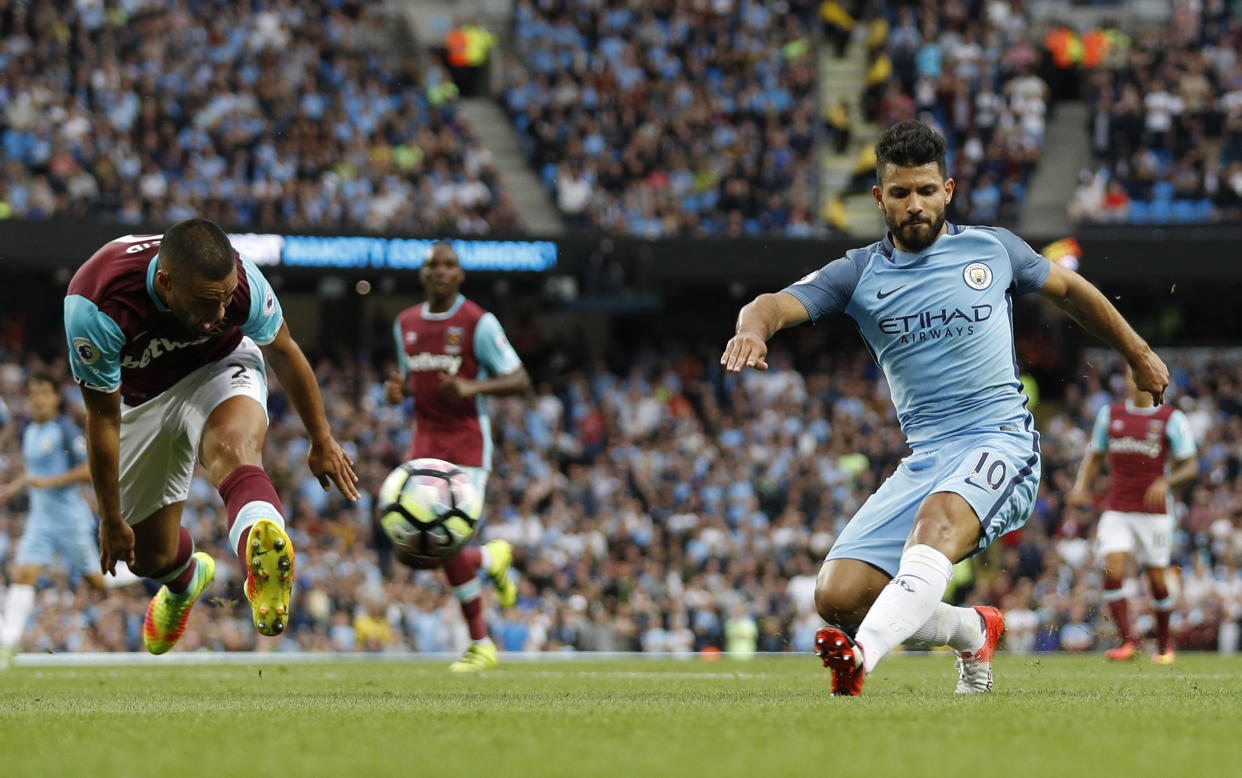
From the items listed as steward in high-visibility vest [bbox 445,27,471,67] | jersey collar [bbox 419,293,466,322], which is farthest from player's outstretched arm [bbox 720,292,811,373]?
steward in high-visibility vest [bbox 445,27,471,67]

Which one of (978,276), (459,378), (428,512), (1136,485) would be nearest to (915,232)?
(978,276)

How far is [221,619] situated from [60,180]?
722cm

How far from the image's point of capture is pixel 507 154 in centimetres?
2838

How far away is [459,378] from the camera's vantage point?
1159 cm

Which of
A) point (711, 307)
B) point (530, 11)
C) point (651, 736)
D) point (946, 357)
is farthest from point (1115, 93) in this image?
point (651, 736)

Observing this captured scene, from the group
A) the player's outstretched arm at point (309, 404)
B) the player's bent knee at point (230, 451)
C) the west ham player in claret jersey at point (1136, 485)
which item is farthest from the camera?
the west ham player in claret jersey at point (1136, 485)

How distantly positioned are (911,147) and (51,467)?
353 inches

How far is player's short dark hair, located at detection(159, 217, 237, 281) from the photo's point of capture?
6660 millimetres

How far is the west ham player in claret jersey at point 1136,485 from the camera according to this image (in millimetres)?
14180

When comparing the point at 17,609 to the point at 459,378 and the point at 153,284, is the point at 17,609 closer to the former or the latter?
the point at 459,378

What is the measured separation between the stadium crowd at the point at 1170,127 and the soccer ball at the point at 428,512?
703 inches

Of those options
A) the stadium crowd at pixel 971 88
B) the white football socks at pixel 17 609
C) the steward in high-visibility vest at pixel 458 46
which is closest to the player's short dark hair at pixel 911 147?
the white football socks at pixel 17 609

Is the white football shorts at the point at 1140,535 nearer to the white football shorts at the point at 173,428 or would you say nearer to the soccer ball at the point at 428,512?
the soccer ball at the point at 428,512

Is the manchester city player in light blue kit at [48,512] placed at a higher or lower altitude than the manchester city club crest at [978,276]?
lower
